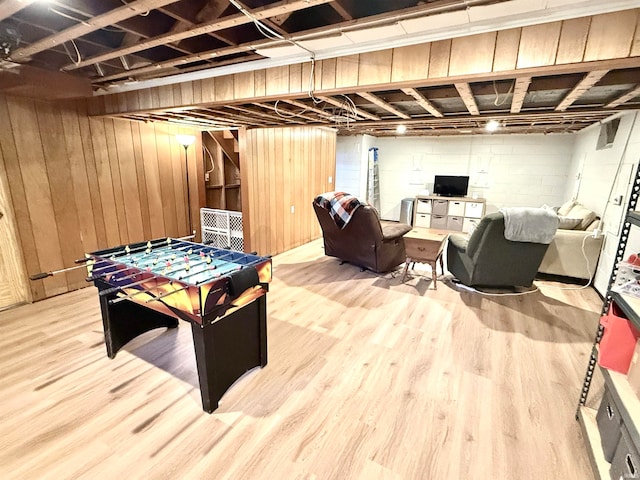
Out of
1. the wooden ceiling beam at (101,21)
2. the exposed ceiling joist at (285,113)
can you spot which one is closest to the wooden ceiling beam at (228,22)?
the wooden ceiling beam at (101,21)

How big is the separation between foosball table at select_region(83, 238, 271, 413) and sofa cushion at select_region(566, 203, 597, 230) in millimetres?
3985

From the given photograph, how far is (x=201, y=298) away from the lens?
1.63 m

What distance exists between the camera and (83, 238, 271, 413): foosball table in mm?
1735

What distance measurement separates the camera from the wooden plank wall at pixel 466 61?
137 centimetres

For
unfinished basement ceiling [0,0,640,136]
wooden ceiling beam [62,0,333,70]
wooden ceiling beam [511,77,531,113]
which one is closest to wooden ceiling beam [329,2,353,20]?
unfinished basement ceiling [0,0,640,136]

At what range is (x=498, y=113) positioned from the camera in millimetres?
3322

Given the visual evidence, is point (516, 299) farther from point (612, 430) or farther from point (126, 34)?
point (126, 34)

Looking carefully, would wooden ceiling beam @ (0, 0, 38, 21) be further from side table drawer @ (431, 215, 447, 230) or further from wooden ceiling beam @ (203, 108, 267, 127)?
side table drawer @ (431, 215, 447, 230)

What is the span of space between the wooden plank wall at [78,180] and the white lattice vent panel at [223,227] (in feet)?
1.73

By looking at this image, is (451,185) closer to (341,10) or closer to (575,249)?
(575,249)

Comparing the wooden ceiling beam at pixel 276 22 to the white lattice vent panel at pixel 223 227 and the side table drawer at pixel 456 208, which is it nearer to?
the white lattice vent panel at pixel 223 227

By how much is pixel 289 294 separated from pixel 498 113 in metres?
3.06

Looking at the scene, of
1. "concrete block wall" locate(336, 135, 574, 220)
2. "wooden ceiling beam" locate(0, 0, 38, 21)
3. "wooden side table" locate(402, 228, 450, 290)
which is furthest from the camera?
"concrete block wall" locate(336, 135, 574, 220)

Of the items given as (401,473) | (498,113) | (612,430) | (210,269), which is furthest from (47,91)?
(612,430)
